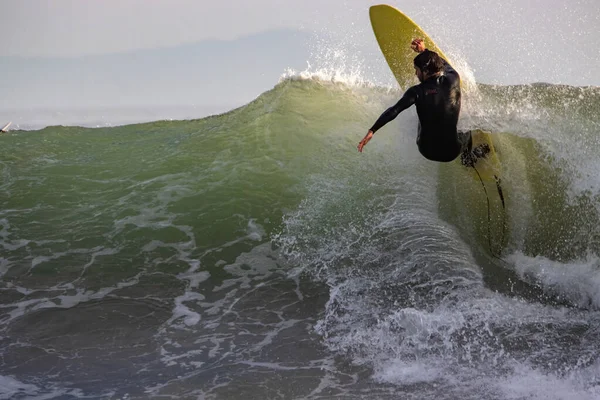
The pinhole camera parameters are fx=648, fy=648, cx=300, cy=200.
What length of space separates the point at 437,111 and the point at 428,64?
0.41m

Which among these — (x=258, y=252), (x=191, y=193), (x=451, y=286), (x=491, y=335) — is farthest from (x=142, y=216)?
(x=491, y=335)

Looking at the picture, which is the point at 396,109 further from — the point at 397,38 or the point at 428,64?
the point at 397,38

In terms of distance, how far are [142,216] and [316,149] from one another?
249cm

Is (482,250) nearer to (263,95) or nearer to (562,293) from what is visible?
(562,293)

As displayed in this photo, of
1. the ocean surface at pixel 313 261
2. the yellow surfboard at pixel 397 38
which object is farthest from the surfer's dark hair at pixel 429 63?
the yellow surfboard at pixel 397 38

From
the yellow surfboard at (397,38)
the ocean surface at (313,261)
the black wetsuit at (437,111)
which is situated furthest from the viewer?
the yellow surfboard at (397,38)

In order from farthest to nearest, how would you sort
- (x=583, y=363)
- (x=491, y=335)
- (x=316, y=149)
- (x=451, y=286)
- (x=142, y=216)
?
(x=316, y=149) → (x=142, y=216) → (x=451, y=286) → (x=491, y=335) → (x=583, y=363)

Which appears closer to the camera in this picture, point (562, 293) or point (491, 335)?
point (491, 335)

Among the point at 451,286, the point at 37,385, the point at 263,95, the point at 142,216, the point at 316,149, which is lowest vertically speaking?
the point at 37,385

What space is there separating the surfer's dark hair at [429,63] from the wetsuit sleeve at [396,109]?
0.21m

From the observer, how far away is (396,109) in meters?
5.39

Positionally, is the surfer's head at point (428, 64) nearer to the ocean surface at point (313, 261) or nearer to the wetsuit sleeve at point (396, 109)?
the wetsuit sleeve at point (396, 109)

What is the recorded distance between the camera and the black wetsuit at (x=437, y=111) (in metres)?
5.55

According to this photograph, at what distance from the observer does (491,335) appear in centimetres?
457
